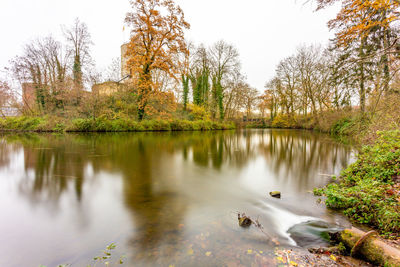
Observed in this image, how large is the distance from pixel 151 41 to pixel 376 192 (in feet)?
64.5

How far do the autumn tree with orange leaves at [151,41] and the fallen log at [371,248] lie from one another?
18.4 m

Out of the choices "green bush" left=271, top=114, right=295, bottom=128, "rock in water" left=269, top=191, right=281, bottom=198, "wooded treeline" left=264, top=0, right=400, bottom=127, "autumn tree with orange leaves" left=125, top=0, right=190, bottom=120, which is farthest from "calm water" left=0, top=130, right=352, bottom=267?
"green bush" left=271, top=114, right=295, bottom=128

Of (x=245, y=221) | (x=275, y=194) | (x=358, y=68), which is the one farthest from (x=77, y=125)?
(x=358, y=68)

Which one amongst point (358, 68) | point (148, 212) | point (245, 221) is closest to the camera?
point (245, 221)

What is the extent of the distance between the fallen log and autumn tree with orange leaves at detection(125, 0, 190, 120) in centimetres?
1837

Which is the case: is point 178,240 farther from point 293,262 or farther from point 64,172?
point 64,172

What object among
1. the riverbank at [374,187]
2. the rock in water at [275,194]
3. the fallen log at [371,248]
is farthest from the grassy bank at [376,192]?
the rock in water at [275,194]

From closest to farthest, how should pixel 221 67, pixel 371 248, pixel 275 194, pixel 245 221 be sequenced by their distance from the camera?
pixel 371 248, pixel 245 221, pixel 275 194, pixel 221 67

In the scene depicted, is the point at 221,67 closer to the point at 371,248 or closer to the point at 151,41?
the point at 151,41

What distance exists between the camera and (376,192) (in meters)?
2.99

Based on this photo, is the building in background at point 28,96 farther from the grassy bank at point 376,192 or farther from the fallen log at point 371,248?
the fallen log at point 371,248

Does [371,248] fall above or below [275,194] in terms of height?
above

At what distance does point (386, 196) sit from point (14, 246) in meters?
→ 5.32

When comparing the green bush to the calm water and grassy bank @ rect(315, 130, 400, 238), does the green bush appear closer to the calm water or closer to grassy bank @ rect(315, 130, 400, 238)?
the calm water
